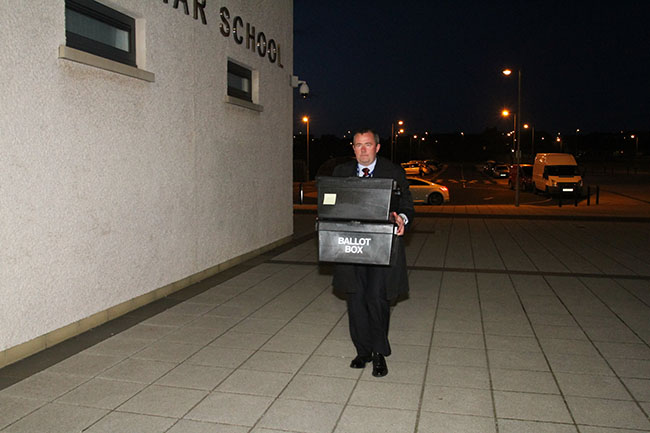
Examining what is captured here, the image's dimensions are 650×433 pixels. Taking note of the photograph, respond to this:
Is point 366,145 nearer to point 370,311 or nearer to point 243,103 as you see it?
point 370,311

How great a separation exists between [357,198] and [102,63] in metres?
3.22

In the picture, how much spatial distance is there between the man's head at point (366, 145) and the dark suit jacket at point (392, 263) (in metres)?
0.11

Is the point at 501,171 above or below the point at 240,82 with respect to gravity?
below

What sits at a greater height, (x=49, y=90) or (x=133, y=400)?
(x=49, y=90)

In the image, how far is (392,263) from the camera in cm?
453

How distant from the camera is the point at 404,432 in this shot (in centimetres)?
366

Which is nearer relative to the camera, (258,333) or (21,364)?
(21,364)

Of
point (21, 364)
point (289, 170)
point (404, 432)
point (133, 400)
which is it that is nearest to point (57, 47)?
point (21, 364)

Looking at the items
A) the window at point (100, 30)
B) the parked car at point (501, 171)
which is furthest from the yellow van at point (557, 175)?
the parked car at point (501, 171)

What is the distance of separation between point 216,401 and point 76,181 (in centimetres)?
271

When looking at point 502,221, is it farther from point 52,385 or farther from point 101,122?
point 52,385

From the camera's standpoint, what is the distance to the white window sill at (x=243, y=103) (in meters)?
9.13

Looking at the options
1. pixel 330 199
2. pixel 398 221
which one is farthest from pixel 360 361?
pixel 330 199

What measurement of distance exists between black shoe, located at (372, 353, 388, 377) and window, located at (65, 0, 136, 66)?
162 inches
